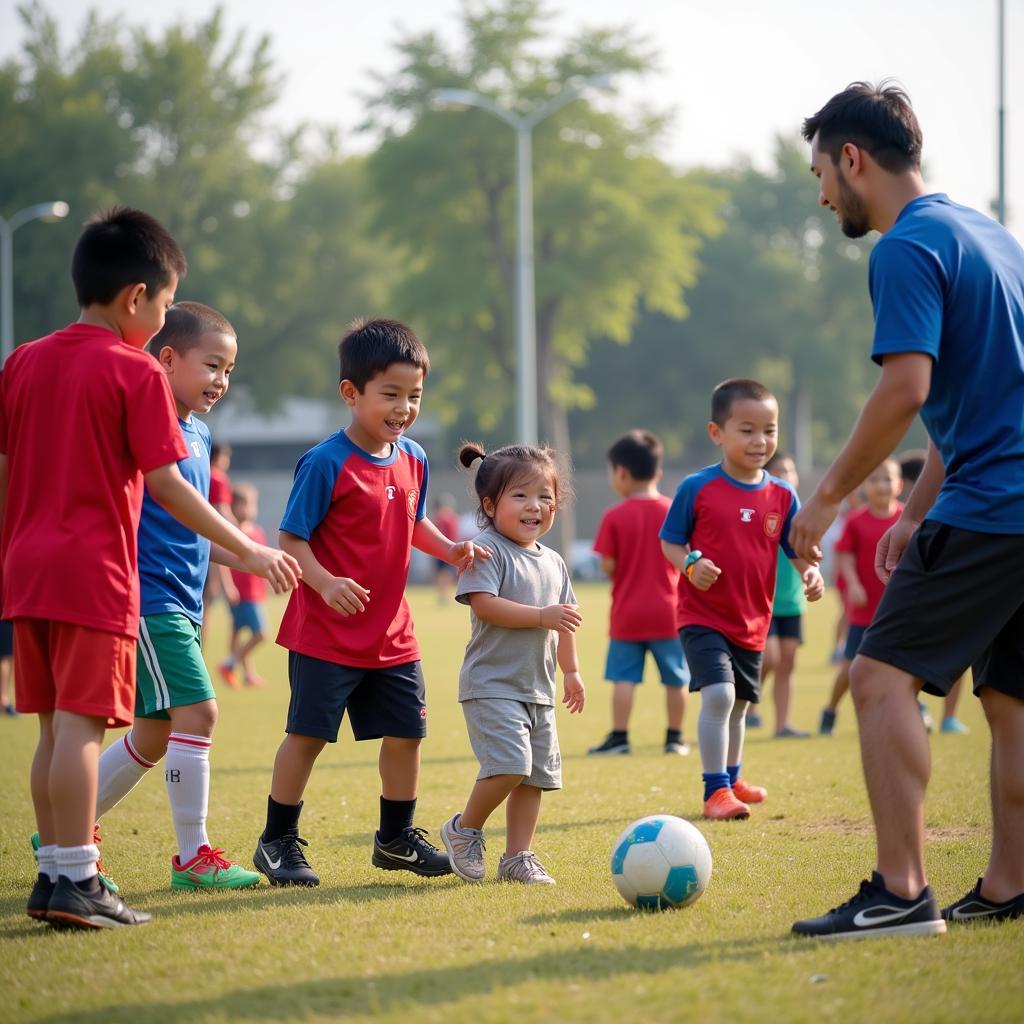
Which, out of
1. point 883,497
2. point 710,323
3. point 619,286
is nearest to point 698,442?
point 710,323

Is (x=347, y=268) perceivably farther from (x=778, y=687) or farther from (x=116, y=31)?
(x=778, y=687)

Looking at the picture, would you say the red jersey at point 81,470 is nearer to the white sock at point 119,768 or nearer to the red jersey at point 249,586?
the white sock at point 119,768

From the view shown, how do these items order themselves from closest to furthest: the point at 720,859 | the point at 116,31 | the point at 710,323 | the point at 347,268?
the point at 720,859 → the point at 116,31 → the point at 347,268 → the point at 710,323

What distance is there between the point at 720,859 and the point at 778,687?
16.9 ft

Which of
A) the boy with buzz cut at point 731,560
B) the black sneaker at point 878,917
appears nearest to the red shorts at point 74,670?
the black sneaker at point 878,917

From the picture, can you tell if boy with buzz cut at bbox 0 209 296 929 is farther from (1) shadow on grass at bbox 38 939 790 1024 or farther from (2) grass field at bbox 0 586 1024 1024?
(1) shadow on grass at bbox 38 939 790 1024

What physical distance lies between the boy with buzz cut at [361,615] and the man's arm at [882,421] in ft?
5.22

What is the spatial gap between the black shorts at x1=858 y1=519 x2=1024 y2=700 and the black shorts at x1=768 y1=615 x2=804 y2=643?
20.2 ft

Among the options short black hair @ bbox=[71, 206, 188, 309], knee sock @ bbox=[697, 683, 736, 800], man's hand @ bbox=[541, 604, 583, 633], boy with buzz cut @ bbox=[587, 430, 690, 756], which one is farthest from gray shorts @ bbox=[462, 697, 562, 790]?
boy with buzz cut @ bbox=[587, 430, 690, 756]

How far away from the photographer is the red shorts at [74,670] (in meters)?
4.34

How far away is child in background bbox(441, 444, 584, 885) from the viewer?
5168 mm

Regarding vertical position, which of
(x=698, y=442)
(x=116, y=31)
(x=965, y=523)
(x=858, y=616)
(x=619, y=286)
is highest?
(x=116, y=31)

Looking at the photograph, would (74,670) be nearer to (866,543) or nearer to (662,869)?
(662,869)

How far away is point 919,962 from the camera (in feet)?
12.8
